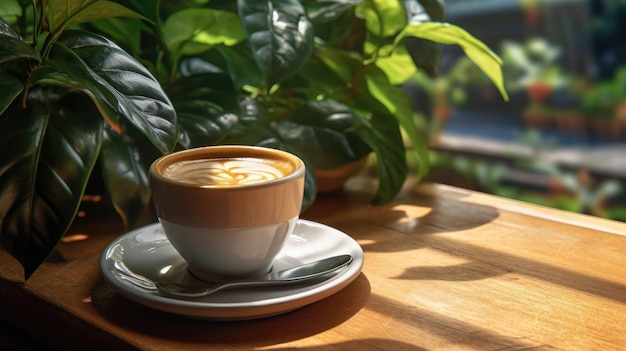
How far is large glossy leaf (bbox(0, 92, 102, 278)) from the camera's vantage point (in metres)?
0.66

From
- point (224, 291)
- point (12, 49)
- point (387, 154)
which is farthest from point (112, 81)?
point (387, 154)

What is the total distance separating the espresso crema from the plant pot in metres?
0.29

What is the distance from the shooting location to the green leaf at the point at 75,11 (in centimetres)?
69

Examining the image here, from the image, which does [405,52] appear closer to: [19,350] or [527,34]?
[19,350]

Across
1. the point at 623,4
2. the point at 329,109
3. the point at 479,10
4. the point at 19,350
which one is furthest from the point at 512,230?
the point at 479,10

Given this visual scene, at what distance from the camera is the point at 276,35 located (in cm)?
86

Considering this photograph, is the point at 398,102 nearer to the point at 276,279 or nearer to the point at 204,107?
the point at 204,107

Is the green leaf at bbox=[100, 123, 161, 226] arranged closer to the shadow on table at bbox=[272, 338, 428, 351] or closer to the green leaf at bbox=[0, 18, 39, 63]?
the green leaf at bbox=[0, 18, 39, 63]

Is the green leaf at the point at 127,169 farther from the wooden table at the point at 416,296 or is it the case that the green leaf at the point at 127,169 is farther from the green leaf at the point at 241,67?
the green leaf at the point at 241,67

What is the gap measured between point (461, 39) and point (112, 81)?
1.63 feet

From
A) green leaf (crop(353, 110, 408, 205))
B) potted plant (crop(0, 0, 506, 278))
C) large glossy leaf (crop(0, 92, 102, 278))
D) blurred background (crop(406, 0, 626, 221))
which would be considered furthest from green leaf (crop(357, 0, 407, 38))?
blurred background (crop(406, 0, 626, 221))

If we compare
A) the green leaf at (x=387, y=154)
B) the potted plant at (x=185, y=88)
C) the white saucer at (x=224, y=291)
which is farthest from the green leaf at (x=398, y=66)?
the white saucer at (x=224, y=291)

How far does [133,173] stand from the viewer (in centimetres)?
86

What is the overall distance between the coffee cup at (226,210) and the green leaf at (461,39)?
1.18 ft
